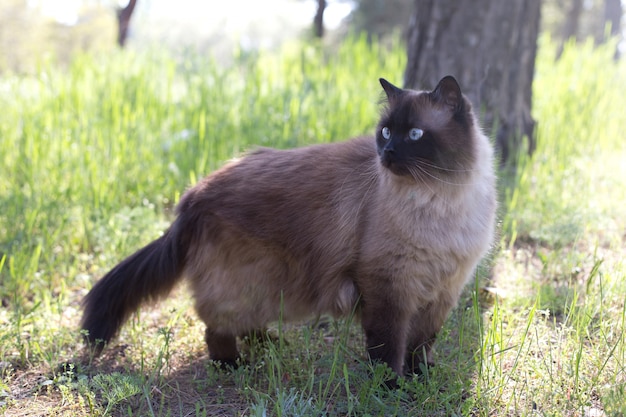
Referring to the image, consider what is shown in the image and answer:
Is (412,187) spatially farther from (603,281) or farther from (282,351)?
(603,281)

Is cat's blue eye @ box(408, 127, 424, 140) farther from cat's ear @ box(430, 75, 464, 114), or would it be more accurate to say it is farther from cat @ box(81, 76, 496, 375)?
cat's ear @ box(430, 75, 464, 114)

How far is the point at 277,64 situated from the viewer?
5.94 meters

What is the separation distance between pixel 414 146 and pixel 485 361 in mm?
843

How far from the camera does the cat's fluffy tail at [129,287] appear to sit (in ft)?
8.30

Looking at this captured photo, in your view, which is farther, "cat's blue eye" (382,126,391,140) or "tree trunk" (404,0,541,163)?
"tree trunk" (404,0,541,163)

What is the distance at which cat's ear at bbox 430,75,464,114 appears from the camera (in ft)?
7.04

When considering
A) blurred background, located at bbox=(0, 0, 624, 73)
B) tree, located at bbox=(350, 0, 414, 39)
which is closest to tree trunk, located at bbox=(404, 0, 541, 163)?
blurred background, located at bbox=(0, 0, 624, 73)

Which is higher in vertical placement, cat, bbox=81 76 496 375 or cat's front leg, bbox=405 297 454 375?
cat, bbox=81 76 496 375

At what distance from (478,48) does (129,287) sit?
111 inches

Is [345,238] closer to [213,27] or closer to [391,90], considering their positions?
[391,90]

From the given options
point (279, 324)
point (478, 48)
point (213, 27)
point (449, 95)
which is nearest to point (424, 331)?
point (279, 324)

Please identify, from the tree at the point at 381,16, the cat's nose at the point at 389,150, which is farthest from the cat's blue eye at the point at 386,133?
the tree at the point at 381,16

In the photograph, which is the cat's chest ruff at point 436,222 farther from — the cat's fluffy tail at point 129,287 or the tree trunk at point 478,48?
the tree trunk at point 478,48

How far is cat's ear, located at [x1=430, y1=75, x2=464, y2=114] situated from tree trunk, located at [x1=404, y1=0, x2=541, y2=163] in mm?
1805
